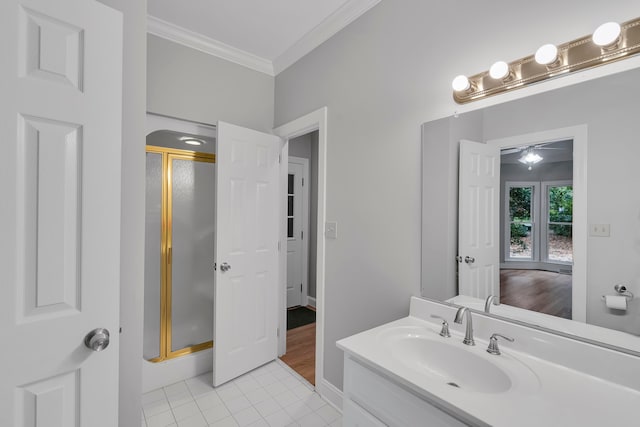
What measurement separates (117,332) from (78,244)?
0.35m

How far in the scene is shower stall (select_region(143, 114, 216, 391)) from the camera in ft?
7.21

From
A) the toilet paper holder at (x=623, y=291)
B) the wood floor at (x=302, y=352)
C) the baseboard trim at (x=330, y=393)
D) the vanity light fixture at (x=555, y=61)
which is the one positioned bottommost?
the wood floor at (x=302, y=352)

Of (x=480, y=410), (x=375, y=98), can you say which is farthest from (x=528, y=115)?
(x=480, y=410)

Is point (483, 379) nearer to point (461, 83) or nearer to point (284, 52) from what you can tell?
point (461, 83)

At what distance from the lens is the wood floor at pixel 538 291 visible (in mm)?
1089

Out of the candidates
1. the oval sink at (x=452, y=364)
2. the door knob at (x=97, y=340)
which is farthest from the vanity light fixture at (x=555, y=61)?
the door knob at (x=97, y=340)

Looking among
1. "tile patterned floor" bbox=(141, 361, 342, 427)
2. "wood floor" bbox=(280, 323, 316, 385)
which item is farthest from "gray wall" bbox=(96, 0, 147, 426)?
"wood floor" bbox=(280, 323, 316, 385)

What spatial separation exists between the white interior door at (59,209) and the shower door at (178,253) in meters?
1.30

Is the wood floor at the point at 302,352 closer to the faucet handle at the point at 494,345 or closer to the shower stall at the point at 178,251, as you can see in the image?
the shower stall at the point at 178,251

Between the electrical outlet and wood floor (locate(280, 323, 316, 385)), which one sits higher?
the electrical outlet

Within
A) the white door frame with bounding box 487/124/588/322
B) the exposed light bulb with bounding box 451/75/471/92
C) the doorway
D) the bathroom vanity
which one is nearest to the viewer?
the bathroom vanity

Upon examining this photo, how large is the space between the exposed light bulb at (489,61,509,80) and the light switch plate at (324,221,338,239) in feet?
4.02

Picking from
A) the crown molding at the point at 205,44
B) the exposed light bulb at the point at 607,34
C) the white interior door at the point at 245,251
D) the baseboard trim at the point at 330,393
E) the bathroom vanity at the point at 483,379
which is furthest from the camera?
the white interior door at the point at 245,251

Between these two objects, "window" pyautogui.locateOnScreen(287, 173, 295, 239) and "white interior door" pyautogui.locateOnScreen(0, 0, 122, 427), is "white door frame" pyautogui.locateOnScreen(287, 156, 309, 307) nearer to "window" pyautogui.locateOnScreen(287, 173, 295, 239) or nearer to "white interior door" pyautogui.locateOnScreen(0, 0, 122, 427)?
"window" pyautogui.locateOnScreen(287, 173, 295, 239)
